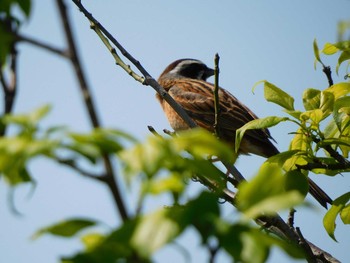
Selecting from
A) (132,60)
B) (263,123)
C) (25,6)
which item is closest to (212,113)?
(132,60)

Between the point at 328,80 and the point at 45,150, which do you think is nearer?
the point at 45,150

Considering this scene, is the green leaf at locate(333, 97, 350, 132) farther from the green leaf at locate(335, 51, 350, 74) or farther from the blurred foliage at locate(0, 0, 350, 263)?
the blurred foliage at locate(0, 0, 350, 263)

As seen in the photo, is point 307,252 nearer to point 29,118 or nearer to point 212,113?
point 29,118

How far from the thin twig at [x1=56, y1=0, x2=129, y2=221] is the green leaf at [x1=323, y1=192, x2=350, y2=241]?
212cm

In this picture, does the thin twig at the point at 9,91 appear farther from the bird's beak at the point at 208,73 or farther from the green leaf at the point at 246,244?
the bird's beak at the point at 208,73

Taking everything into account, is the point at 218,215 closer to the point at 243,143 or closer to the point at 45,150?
the point at 45,150

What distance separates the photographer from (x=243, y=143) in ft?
20.7

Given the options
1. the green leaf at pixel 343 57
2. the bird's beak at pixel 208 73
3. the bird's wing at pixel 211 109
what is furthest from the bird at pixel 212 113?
the green leaf at pixel 343 57

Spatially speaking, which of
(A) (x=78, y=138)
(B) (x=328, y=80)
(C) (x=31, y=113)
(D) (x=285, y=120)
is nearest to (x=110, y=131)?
(A) (x=78, y=138)

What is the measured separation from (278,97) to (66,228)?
2096 millimetres

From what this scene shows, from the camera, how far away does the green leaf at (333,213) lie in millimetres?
2992

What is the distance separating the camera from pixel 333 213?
9.88ft

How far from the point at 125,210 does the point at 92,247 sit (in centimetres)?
16

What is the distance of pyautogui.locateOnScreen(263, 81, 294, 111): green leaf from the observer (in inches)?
123
